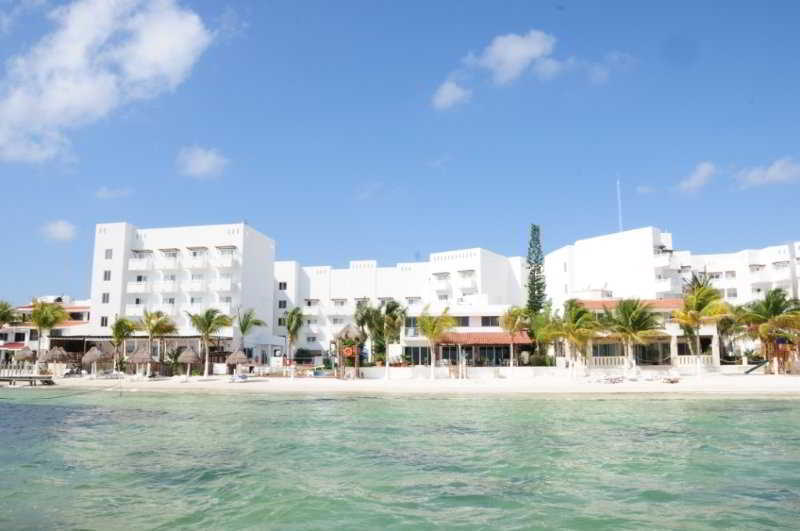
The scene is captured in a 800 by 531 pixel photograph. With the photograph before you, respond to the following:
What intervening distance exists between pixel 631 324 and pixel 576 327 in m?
3.18

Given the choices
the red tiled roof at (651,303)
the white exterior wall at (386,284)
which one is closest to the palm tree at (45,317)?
the white exterior wall at (386,284)

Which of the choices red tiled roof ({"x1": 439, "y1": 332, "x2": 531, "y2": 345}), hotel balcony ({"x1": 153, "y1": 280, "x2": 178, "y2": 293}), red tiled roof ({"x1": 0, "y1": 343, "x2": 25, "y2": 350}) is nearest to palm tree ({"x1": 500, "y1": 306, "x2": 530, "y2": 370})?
red tiled roof ({"x1": 439, "y1": 332, "x2": 531, "y2": 345})

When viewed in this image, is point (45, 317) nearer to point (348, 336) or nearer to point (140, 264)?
point (140, 264)

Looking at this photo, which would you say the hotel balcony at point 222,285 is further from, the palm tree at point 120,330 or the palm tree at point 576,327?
the palm tree at point 576,327

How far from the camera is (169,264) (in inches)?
2117

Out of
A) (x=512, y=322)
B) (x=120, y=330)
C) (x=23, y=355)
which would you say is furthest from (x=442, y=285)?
(x=23, y=355)

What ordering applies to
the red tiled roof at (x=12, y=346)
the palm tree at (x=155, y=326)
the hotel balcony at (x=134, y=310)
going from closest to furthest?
the palm tree at (x=155, y=326), the hotel balcony at (x=134, y=310), the red tiled roof at (x=12, y=346)

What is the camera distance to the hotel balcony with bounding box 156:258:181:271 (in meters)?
53.7

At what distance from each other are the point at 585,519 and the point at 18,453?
14.6m

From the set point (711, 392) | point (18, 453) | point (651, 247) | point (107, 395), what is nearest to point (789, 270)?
point (651, 247)

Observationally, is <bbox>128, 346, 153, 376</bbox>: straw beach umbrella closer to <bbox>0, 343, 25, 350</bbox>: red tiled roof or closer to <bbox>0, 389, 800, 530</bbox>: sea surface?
<bbox>0, 389, 800, 530</bbox>: sea surface

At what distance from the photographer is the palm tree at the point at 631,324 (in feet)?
117

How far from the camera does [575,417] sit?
22.3 meters

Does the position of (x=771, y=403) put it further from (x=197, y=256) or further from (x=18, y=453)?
(x=197, y=256)
